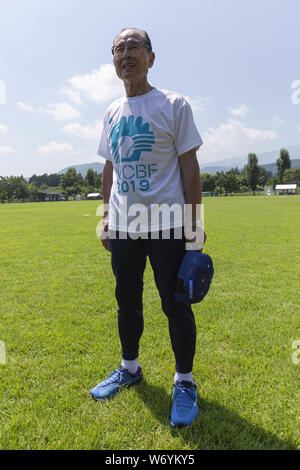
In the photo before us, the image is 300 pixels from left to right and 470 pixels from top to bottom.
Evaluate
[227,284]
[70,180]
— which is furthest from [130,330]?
[70,180]

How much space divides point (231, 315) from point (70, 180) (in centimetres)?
10430

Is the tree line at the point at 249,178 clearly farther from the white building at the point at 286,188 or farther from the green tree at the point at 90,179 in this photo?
the green tree at the point at 90,179

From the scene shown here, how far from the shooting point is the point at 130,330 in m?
2.26

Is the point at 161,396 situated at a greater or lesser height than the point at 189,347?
lesser

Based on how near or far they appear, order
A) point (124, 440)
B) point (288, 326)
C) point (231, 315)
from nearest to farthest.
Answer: point (124, 440) < point (288, 326) < point (231, 315)

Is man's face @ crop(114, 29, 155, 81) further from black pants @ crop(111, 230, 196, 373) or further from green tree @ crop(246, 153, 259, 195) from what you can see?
green tree @ crop(246, 153, 259, 195)

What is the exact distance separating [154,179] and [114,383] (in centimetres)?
156

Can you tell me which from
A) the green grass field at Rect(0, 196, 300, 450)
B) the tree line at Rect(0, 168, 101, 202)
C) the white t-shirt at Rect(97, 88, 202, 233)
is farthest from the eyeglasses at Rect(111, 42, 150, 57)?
the tree line at Rect(0, 168, 101, 202)

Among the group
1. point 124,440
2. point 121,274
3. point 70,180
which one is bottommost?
point 124,440

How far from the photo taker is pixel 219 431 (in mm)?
1835

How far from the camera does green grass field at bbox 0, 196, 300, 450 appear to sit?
1.84 metres

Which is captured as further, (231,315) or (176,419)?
(231,315)

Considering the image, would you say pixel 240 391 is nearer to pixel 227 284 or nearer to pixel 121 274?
pixel 121 274

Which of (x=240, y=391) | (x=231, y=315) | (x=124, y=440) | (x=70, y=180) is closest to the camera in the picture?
(x=124, y=440)
